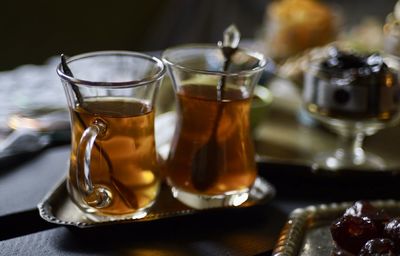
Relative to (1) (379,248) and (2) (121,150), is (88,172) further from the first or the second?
(1) (379,248)

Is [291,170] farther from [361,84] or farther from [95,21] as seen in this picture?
[95,21]

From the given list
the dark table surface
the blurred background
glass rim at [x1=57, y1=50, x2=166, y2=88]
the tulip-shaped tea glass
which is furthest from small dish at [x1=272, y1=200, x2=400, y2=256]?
the blurred background

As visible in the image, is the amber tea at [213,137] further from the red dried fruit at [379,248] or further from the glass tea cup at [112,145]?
the red dried fruit at [379,248]

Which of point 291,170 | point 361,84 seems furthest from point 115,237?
point 361,84

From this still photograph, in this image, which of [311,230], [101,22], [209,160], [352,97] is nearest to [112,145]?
[209,160]

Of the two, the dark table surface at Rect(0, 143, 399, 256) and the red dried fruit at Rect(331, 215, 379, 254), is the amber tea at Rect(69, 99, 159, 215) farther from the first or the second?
the red dried fruit at Rect(331, 215, 379, 254)

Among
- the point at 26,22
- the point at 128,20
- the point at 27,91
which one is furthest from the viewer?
the point at 128,20

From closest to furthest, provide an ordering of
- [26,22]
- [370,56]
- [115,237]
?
1. [115,237]
2. [370,56]
3. [26,22]
